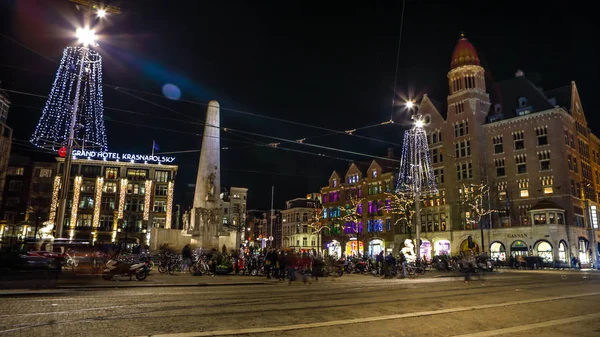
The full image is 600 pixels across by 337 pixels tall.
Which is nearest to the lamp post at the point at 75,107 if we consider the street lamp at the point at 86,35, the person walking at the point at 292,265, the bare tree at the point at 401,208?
the street lamp at the point at 86,35

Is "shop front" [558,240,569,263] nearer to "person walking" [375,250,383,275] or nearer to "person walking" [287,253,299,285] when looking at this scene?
"person walking" [375,250,383,275]

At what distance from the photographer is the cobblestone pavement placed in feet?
26.5

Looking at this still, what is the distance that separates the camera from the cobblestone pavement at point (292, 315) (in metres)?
8.07

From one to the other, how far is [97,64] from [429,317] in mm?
21894

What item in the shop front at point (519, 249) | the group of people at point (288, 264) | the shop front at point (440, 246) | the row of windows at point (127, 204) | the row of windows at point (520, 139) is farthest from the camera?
the row of windows at point (127, 204)

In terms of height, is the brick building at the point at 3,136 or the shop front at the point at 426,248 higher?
the brick building at the point at 3,136

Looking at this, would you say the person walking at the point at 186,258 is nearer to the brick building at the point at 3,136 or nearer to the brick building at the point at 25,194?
the brick building at the point at 3,136

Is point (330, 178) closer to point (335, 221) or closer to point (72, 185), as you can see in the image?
point (335, 221)

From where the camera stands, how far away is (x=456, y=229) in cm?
5800

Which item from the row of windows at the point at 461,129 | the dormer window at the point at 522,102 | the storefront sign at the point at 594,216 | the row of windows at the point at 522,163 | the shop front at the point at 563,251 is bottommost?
the shop front at the point at 563,251

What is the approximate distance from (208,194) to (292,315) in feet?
89.8

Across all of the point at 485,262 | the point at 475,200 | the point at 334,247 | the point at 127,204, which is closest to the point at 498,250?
the point at 475,200

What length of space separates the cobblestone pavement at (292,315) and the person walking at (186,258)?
11699mm

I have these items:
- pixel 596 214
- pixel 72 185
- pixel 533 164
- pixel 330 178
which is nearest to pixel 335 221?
pixel 330 178
